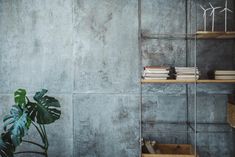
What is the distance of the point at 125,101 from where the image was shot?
12.8 feet

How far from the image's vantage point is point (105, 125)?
392 cm

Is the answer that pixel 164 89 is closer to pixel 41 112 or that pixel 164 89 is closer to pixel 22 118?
pixel 41 112

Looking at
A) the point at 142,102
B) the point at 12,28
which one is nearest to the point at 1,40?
the point at 12,28

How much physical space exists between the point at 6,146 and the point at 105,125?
1269mm

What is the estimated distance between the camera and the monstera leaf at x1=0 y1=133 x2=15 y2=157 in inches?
124

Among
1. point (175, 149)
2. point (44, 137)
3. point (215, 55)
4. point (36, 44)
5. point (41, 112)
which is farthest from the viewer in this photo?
point (36, 44)

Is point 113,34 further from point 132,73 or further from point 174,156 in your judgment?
point 174,156

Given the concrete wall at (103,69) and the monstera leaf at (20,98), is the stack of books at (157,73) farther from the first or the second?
the monstera leaf at (20,98)

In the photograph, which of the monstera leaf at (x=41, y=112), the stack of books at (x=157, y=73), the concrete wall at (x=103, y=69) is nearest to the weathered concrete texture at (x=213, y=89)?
the concrete wall at (x=103, y=69)

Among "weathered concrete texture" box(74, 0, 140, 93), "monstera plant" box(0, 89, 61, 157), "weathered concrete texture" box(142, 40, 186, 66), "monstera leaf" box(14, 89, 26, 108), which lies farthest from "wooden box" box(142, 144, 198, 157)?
"monstera leaf" box(14, 89, 26, 108)

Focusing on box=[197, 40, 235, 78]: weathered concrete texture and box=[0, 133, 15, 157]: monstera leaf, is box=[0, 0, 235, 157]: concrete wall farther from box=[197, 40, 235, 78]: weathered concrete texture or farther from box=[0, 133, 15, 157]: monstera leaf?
box=[0, 133, 15, 157]: monstera leaf

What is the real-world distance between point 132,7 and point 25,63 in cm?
158

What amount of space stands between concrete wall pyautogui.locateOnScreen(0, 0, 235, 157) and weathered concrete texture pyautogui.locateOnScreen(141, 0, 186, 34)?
0.01 metres

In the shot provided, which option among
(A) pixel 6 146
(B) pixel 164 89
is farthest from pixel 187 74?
(A) pixel 6 146
